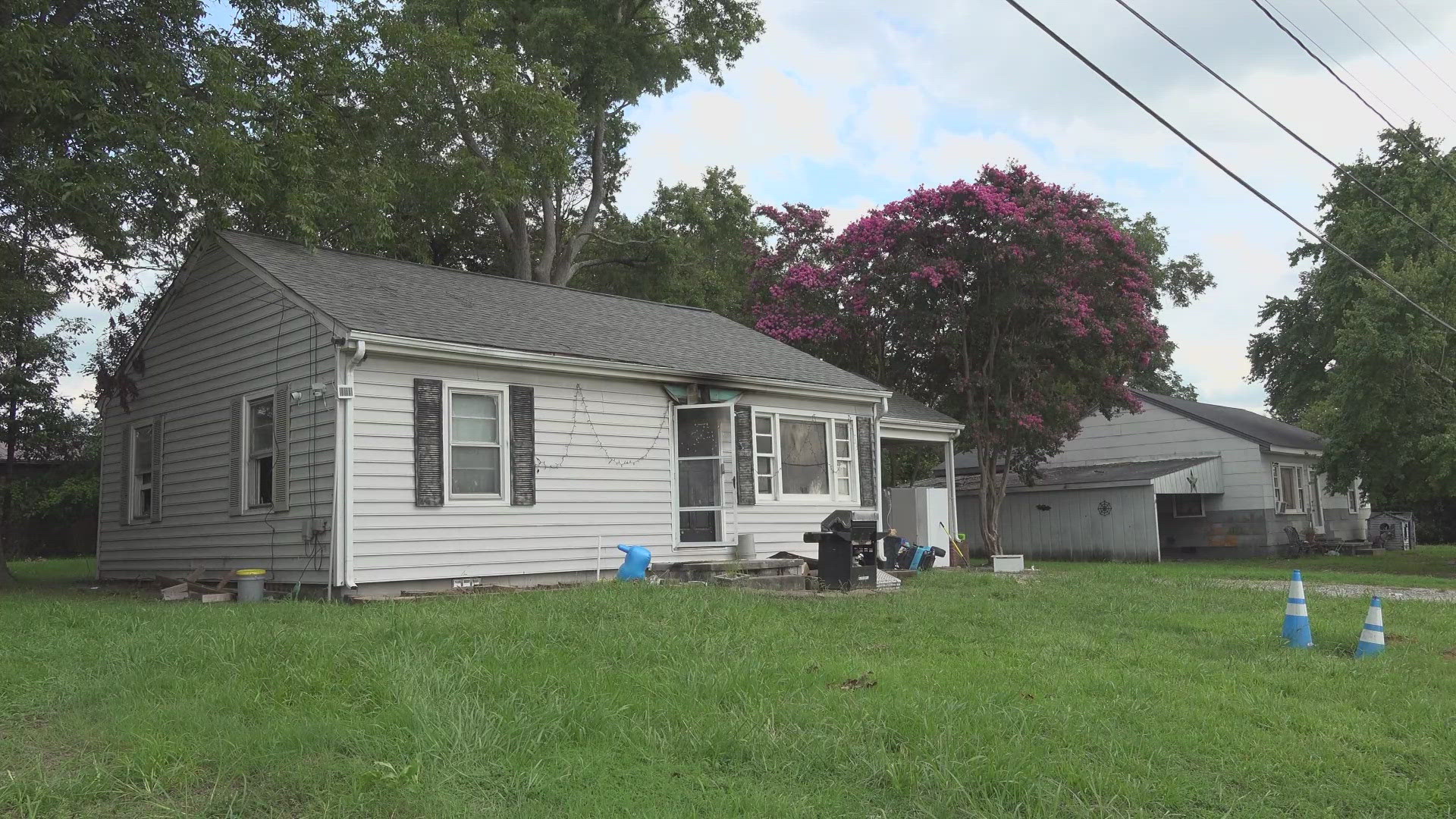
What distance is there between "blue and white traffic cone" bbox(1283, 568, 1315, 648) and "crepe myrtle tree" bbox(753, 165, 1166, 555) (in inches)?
515

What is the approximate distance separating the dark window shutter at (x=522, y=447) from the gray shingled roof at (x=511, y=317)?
598mm

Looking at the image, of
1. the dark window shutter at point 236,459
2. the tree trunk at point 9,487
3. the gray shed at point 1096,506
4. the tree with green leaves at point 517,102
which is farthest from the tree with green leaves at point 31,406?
the gray shed at point 1096,506

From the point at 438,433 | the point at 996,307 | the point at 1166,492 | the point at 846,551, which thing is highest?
the point at 996,307

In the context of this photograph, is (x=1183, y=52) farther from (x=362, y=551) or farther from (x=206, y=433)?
(x=206, y=433)

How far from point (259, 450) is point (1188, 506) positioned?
2443 centimetres

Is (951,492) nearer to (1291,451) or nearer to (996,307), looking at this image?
(996,307)

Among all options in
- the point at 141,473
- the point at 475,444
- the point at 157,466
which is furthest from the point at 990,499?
the point at 141,473

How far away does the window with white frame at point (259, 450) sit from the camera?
12648 millimetres

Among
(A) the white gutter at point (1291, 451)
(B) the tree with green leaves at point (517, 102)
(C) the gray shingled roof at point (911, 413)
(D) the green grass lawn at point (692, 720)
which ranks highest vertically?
(B) the tree with green leaves at point (517, 102)

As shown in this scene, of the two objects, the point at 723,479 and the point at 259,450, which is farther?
the point at 723,479

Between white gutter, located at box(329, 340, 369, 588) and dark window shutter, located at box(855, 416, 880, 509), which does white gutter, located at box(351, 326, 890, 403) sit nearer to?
white gutter, located at box(329, 340, 369, 588)

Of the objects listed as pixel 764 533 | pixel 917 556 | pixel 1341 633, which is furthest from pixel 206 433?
pixel 1341 633

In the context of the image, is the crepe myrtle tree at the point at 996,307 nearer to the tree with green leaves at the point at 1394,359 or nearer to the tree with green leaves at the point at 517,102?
the tree with green leaves at the point at 1394,359

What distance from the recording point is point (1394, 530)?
111ft
